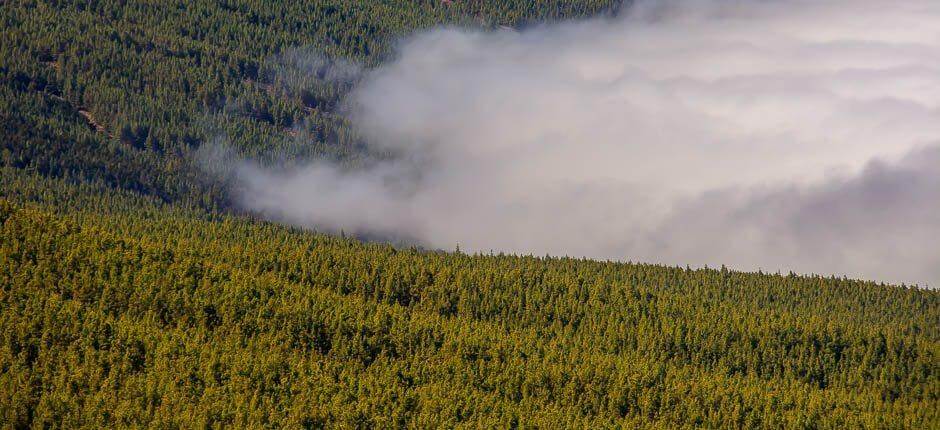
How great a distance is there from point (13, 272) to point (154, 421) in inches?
2459

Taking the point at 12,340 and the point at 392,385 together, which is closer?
the point at 12,340

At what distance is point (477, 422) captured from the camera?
171 m

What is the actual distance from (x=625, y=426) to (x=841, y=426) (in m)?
38.3

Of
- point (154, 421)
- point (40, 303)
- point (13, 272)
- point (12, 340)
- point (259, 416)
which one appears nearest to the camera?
point (154, 421)

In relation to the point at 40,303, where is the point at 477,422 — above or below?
below

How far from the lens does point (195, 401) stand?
15725 cm

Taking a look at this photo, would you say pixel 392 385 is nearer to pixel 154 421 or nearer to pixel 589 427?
pixel 589 427

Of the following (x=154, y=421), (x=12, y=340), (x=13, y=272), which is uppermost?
(x=13, y=272)

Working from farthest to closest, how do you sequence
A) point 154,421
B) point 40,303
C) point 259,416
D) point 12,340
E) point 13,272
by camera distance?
1. point 13,272
2. point 40,303
3. point 12,340
4. point 259,416
5. point 154,421

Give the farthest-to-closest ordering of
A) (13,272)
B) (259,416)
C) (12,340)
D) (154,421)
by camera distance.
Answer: (13,272)
(12,340)
(259,416)
(154,421)

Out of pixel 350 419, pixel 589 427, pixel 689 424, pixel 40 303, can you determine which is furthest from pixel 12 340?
pixel 689 424

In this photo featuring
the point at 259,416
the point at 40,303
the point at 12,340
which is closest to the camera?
the point at 259,416

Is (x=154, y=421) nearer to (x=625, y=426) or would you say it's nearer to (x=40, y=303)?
(x=40, y=303)

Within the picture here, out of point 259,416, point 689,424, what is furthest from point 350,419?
point 689,424
